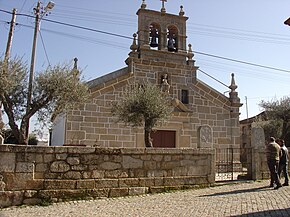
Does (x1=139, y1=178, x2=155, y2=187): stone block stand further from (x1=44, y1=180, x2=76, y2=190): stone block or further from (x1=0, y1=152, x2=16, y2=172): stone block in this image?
(x1=0, y1=152, x2=16, y2=172): stone block

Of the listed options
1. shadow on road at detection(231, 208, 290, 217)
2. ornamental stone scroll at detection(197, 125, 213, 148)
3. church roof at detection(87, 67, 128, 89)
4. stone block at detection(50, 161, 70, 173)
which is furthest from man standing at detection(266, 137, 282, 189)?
church roof at detection(87, 67, 128, 89)

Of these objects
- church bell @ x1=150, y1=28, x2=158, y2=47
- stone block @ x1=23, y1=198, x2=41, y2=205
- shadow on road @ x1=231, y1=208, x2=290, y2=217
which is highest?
church bell @ x1=150, y1=28, x2=158, y2=47

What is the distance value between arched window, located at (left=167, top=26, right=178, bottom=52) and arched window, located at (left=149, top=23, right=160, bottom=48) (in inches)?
29.4

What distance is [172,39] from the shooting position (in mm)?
17906

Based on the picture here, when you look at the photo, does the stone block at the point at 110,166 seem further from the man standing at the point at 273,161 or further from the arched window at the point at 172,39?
the arched window at the point at 172,39

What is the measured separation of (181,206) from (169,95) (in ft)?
33.8

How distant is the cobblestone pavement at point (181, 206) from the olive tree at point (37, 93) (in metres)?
2.95

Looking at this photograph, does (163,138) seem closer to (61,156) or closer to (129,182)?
(129,182)

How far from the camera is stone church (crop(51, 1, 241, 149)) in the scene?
15.1m

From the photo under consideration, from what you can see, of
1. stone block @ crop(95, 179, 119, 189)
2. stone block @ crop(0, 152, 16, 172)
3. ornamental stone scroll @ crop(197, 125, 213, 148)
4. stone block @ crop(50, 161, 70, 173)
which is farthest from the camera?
ornamental stone scroll @ crop(197, 125, 213, 148)

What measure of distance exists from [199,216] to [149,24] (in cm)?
1299

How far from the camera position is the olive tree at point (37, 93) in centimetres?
887

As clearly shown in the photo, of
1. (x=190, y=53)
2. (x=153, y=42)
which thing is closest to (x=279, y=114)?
(x=190, y=53)

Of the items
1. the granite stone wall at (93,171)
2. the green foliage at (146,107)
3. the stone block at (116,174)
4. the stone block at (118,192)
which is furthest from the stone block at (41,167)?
the green foliage at (146,107)
